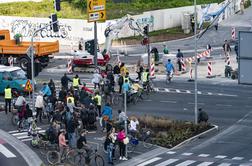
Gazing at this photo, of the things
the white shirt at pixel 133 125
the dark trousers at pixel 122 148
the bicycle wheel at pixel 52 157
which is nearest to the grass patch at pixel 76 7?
the white shirt at pixel 133 125

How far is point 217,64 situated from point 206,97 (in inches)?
521

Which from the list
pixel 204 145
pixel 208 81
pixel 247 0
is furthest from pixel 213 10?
pixel 204 145

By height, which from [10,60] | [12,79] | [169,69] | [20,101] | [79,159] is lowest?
[79,159]

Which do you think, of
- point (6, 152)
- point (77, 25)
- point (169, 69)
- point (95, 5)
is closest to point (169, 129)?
point (6, 152)

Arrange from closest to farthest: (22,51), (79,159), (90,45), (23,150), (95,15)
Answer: (79,159)
(23,150)
(90,45)
(95,15)
(22,51)

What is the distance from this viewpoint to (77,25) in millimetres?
77000

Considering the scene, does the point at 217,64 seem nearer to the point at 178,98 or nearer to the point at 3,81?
the point at 178,98

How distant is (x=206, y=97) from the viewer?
51.8m

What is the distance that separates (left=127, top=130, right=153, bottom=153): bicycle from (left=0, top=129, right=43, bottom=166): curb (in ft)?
14.0

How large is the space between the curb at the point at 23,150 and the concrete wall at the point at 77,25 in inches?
1349

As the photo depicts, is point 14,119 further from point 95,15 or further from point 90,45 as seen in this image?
point 95,15

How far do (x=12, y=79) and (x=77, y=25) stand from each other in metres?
24.8

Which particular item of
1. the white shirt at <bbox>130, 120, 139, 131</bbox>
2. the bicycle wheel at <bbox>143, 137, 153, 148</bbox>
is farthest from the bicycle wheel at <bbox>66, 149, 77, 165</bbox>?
the bicycle wheel at <bbox>143, 137, 153, 148</bbox>

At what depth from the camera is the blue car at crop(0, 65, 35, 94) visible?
5269 centimetres
